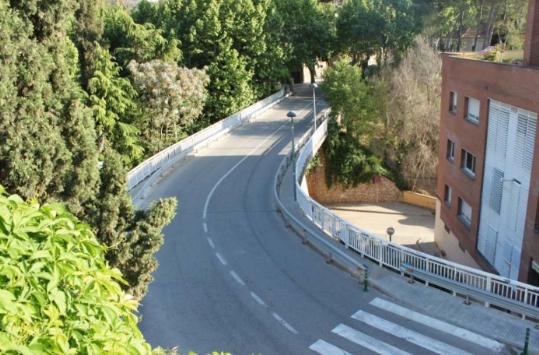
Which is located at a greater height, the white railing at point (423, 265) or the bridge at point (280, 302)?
the white railing at point (423, 265)

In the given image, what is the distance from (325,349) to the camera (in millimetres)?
12219

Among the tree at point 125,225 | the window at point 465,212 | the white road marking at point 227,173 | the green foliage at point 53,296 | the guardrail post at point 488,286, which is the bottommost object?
the window at point 465,212

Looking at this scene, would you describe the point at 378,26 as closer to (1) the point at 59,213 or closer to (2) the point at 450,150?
(2) the point at 450,150

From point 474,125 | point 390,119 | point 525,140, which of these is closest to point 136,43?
point 390,119

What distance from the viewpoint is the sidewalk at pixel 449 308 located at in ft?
41.1

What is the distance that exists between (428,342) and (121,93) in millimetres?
28520

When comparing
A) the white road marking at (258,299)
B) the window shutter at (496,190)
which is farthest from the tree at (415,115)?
the white road marking at (258,299)

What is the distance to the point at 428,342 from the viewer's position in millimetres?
12336

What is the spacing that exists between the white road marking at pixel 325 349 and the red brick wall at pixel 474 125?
7748 millimetres

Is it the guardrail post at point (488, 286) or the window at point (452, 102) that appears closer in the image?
the guardrail post at point (488, 286)

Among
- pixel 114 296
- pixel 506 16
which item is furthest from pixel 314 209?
pixel 506 16

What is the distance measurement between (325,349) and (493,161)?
10940mm

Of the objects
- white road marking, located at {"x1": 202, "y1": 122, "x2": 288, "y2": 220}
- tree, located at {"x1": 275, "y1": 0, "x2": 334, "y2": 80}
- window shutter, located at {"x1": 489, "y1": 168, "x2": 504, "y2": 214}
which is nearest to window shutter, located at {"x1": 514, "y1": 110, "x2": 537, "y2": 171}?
window shutter, located at {"x1": 489, "y1": 168, "x2": 504, "y2": 214}

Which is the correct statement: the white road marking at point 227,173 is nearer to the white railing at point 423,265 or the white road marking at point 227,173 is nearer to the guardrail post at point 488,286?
the white railing at point 423,265
